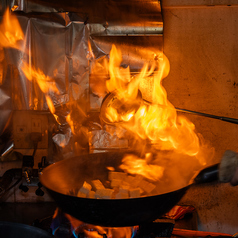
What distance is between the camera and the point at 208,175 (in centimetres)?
119

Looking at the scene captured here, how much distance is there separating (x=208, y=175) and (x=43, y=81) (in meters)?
1.55

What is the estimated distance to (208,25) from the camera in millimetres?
2205

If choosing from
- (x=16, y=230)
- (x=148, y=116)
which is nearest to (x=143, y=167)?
(x=148, y=116)

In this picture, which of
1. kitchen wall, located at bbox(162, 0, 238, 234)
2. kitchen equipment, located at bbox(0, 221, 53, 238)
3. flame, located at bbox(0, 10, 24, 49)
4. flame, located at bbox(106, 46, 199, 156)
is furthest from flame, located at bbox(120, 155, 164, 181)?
flame, located at bbox(0, 10, 24, 49)

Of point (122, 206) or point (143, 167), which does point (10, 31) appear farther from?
point (122, 206)

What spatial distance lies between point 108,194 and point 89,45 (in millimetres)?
1262

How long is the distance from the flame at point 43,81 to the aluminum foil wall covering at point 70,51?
0.02 metres

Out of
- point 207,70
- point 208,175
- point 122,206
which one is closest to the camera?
point 122,206

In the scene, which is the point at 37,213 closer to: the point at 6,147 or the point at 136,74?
the point at 6,147

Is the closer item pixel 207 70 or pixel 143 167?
pixel 143 167

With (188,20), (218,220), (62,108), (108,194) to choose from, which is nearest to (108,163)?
(108,194)

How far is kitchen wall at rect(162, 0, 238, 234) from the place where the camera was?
220 cm

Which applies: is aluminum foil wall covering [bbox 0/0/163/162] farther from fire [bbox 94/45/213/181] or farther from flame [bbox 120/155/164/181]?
flame [bbox 120/155/164/181]

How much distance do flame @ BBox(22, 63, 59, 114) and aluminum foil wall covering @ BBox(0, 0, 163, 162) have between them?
25 mm
